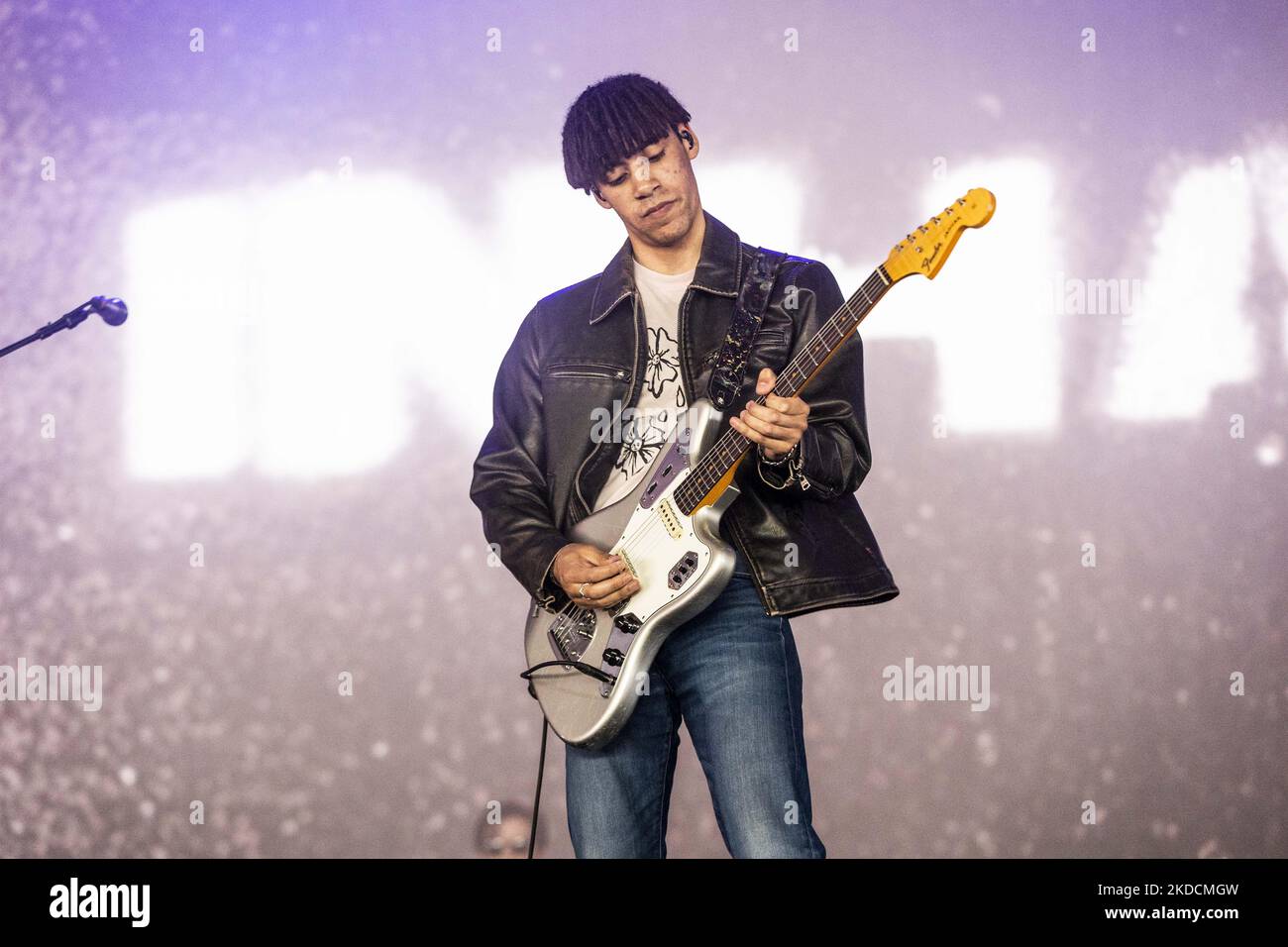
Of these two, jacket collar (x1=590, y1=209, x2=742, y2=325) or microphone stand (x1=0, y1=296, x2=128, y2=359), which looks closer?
jacket collar (x1=590, y1=209, x2=742, y2=325)

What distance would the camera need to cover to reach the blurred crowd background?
10.3 ft

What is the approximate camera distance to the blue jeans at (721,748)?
1952mm

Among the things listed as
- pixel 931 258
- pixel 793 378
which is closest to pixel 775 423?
pixel 793 378

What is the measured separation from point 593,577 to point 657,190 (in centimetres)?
71

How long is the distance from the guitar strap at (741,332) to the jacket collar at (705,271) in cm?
3

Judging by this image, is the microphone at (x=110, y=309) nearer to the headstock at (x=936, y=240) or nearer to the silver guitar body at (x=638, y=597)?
the silver guitar body at (x=638, y=597)

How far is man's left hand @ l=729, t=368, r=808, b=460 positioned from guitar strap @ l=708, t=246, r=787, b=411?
5.7 inches

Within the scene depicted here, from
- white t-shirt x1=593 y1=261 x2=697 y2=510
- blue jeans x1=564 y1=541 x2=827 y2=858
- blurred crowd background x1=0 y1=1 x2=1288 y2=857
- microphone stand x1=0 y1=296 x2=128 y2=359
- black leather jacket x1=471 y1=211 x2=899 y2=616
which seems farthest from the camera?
blurred crowd background x1=0 y1=1 x2=1288 y2=857

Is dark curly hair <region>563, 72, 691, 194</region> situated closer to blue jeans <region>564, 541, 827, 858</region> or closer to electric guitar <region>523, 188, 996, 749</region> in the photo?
electric guitar <region>523, 188, 996, 749</region>

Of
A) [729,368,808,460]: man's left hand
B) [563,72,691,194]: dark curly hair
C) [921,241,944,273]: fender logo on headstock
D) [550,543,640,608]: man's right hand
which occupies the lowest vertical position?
[550,543,640,608]: man's right hand

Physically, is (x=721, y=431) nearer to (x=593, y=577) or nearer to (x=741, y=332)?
(x=741, y=332)

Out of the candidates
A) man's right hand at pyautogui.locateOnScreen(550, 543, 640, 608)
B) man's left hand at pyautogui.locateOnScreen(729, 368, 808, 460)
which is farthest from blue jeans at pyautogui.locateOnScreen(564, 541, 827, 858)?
man's left hand at pyautogui.locateOnScreen(729, 368, 808, 460)

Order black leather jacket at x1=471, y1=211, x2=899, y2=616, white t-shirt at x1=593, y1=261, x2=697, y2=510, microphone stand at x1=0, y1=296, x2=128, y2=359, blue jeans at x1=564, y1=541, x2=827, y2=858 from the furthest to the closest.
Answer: microphone stand at x1=0, y1=296, x2=128, y2=359, white t-shirt at x1=593, y1=261, x2=697, y2=510, black leather jacket at x1=471, y1=211, x2=899, y2=616, blue jeans at x1=564, y1=541, x2=827, y2=858

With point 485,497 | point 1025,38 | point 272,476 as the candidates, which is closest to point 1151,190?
point 1025,38
